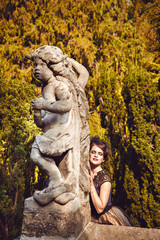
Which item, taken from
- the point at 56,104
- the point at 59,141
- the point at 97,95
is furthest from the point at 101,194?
the point at 97,95

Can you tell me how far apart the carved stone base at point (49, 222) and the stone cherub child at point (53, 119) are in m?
0.06

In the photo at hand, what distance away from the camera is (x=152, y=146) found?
371 cm

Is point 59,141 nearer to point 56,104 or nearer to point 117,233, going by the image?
point 56,104

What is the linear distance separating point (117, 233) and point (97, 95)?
15.3 ft

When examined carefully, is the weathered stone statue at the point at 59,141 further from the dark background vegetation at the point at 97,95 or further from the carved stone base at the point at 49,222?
the dark background vegetation at the point at 97,95

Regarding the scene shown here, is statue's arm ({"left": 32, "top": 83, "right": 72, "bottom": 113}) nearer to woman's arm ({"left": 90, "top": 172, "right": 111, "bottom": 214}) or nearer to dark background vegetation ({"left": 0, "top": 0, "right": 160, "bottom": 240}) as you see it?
woman's arm ({"left": 90, "top": 172, "right": 111, "bottom": 214})

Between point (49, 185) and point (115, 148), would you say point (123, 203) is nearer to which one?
point (115, 148)

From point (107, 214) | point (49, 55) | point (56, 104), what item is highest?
point (49, 55)

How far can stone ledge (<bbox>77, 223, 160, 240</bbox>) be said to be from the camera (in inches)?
73.3

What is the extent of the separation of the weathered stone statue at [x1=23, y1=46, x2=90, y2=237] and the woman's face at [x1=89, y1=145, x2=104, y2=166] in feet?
1.21

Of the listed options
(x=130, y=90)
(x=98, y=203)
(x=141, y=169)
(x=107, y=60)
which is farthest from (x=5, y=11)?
(x=98, y=203)

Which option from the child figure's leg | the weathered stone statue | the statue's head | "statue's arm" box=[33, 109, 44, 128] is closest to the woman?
Answer: the weathered stone statue

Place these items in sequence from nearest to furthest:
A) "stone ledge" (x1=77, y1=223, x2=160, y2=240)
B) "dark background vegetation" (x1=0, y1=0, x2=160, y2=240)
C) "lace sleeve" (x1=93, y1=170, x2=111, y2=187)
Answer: "stone ledge" (x1=77, y1=223, x2=160, y2=240), "lace sleeve" (x1=93, y1=170, x2=111, y2=187), "dark background vegetation" (x1=0, y1=0, x2=160, y2=240)

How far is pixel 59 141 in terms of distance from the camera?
179cm
